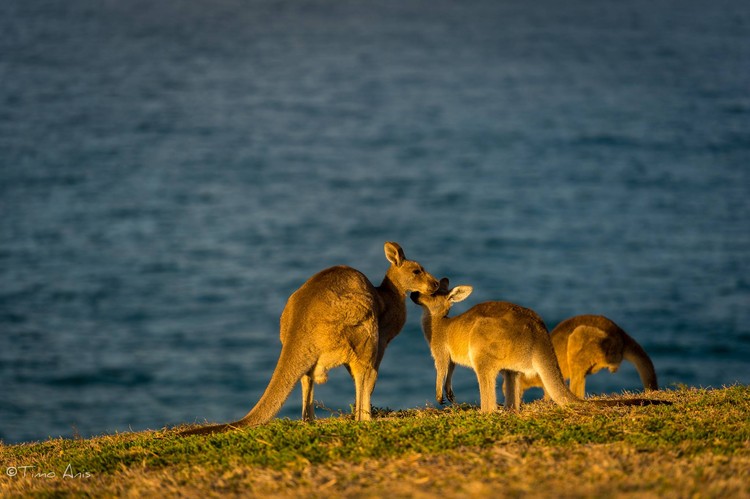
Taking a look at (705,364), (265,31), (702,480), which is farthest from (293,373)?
(265,31)

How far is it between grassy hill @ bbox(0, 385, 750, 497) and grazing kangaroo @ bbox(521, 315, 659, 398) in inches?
93.9

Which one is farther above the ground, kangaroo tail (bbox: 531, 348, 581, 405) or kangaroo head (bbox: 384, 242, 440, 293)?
kangaroo head (bbox: 384, 242, 440, 293)

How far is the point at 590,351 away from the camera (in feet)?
33.8

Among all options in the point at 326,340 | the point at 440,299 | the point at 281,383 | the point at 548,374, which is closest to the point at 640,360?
the point at 440,299

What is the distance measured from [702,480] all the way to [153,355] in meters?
36.5

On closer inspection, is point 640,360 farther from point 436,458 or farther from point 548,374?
point 436,458

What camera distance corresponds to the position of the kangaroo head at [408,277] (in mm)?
9281

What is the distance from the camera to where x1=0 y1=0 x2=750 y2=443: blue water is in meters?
38.7

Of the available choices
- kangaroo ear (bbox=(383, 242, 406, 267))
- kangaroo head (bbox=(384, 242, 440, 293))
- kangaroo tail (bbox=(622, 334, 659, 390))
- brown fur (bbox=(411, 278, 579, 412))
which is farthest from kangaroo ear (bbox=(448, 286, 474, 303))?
kangaroo tail (bbox=(622, 334, 659, 390))

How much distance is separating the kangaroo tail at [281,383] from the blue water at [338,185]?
2070cm

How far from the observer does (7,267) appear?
155ft

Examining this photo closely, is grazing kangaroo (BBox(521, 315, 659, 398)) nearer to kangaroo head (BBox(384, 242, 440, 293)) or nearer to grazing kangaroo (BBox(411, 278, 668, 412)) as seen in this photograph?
A: kangaroo head (BBox(384, 242, 440, 293))

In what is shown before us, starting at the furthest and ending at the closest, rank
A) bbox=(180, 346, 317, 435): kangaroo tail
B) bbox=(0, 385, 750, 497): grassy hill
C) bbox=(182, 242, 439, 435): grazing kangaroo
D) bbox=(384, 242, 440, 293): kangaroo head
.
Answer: bbox=(384, 242, 440, 293): kangaroo head < bbox=(182, 242, 439, 435): grazing kangaroo < bbox=(180, 346, 317, 435): kangaroo tail < bbox=(0, 385, 750, 497): grassy hill

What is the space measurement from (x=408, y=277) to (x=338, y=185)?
164 feet
